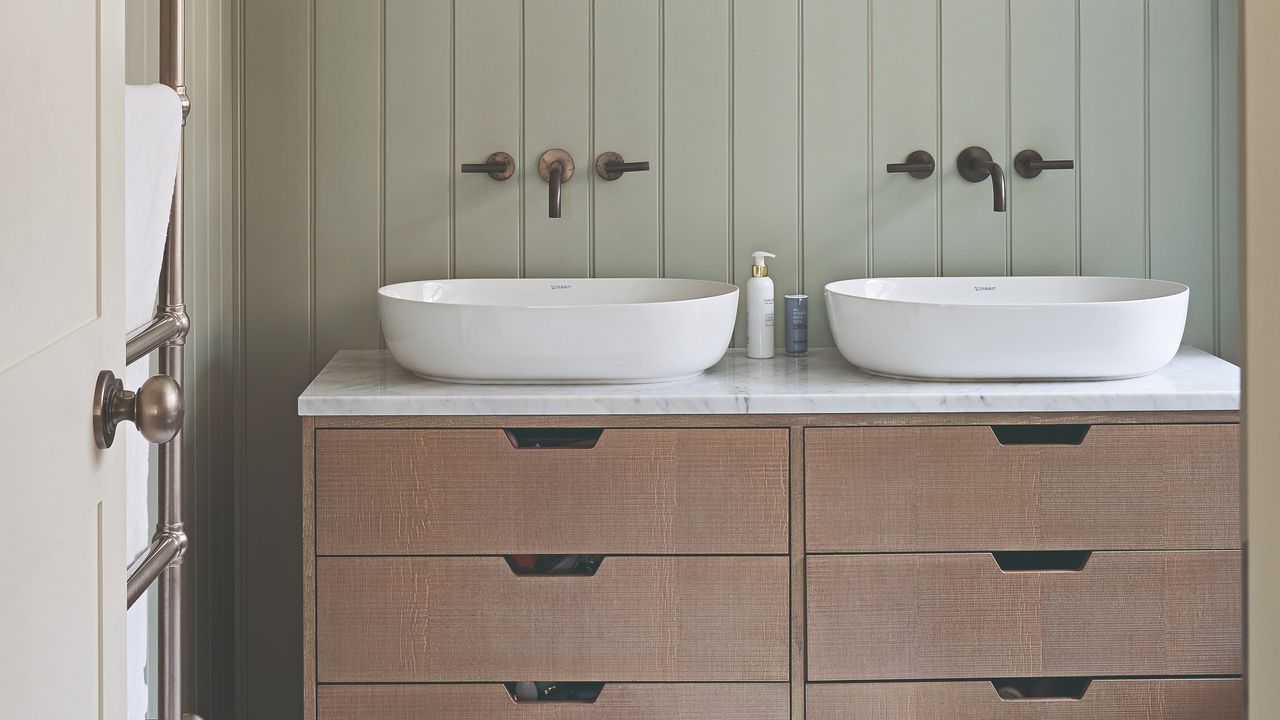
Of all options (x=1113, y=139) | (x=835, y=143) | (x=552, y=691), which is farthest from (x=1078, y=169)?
(x=552, y=691)

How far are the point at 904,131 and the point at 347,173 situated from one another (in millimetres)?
1051

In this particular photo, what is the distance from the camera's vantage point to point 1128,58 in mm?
2133

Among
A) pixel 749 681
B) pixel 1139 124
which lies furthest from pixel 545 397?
pixel 1139 124

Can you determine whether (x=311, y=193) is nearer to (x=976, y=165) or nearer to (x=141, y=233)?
(x=141, y=233)

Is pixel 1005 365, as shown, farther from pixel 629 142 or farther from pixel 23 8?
pixel 23 8

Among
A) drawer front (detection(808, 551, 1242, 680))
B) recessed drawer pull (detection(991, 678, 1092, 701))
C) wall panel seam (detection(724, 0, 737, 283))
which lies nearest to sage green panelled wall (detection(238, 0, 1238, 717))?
wall panel seam (detection(724, 0, 737, 283))

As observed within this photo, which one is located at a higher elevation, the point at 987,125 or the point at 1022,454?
the point at 987,125

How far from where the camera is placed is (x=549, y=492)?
1.66 meters

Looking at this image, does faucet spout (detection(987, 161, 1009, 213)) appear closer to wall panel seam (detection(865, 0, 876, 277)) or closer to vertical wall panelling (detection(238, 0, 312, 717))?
wall panel seam (detection(865, 0, 876, 277))

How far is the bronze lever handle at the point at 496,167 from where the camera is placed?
2.09 m

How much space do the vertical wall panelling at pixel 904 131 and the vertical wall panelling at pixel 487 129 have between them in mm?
668

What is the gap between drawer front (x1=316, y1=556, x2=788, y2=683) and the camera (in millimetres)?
1669

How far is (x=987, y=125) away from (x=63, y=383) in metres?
1.83

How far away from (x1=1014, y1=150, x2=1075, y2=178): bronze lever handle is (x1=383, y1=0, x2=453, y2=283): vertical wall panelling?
1.06 metres
